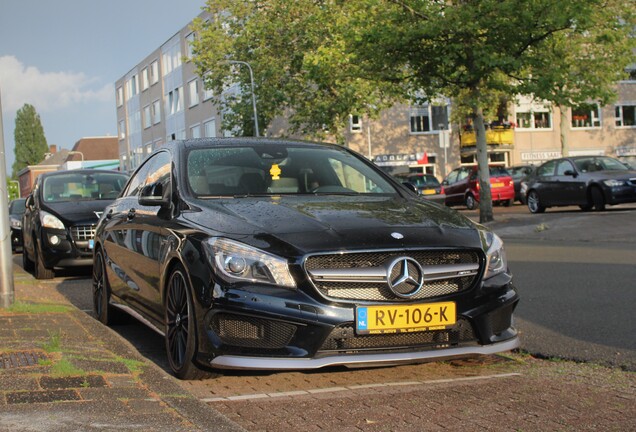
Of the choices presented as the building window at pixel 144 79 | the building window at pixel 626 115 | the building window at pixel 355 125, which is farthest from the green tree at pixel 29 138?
the building window at pixel 626 115

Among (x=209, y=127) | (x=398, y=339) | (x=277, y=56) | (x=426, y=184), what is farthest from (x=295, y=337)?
(x=209, y=127)

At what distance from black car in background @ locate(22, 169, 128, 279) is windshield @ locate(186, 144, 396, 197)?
6.20 m

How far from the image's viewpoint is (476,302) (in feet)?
16.7

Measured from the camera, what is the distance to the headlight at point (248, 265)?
4.80 m

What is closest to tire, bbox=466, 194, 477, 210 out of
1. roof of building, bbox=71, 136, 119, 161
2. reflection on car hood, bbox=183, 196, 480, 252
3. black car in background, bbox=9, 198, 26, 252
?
black car in background, bbox=9, 198, 26, 252

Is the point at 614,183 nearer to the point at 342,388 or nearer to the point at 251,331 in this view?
the point at 342,388

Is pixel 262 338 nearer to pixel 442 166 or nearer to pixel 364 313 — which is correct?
pixel 364 313

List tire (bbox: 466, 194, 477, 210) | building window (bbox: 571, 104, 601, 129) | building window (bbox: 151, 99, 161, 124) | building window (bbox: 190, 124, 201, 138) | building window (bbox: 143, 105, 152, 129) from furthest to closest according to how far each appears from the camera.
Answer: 1. building window (bbox: 143, 105, 152, 129)
2. building window (bbox: 151, 99, 161, 124)
3. building window (bbox: 190, 124, 201, 138)
4. building window (bbox: 571, 104, 601, 129)
5. tire (bbox: 466, 194, 477, 210)

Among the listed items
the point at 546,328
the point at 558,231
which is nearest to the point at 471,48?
the point at 558,231

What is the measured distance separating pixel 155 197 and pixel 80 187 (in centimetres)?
802

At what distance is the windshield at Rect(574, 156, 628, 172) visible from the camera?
2462 centimetres

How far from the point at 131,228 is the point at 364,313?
2747 mm

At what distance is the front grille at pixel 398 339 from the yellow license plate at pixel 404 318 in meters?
0.04

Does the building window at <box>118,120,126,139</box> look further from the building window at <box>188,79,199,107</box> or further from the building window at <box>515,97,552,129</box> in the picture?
the building window at <box>515,97,552,129</box>
